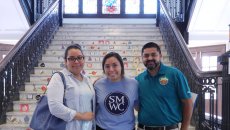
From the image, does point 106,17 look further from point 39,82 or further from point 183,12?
point 39,82

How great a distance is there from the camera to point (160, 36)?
7332 millimetres

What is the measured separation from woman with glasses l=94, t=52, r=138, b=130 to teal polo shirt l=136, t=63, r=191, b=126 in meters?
0.10

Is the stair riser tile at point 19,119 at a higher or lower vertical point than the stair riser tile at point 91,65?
lower

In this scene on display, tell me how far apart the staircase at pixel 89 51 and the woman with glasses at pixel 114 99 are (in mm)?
1988

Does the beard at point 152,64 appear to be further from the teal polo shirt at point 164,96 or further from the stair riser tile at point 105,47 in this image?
the stair riser tile at point 105,47

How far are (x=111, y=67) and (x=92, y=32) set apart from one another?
18.9 ft

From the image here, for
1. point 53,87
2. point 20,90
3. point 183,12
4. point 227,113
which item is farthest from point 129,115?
point 183,12

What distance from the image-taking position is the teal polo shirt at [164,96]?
2.15 metres

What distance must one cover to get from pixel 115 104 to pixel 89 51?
165 inches

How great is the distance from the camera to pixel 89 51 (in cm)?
626

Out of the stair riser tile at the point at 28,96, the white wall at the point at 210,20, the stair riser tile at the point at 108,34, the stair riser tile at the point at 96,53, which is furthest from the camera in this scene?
the stair riser tile at the point at 108,34

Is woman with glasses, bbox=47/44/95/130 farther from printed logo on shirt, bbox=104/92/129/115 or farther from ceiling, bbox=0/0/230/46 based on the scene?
ceiling, bbox=0/0/230/46

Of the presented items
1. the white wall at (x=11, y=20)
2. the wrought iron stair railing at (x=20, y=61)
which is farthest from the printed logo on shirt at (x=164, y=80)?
the white wall at (x=11, y=20)

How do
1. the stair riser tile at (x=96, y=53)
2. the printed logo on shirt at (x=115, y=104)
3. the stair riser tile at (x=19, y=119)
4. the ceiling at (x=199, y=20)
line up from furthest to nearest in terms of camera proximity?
1. the ceiling at (x=199, y=20)
2. the stair riser tile at (x=96, y=53)
3. the stair riser tile at (x=19, y=119)
4. the printed logo on shirt at (x=115, y=104)
